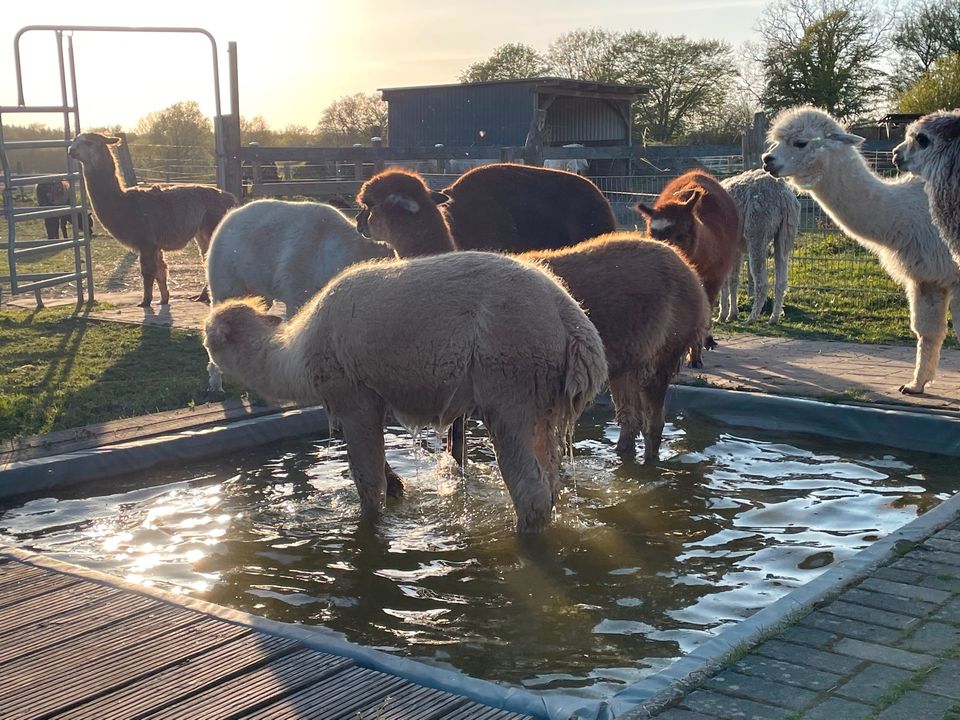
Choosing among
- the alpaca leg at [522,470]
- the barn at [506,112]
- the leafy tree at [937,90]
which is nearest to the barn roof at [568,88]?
the barn at [506,112]

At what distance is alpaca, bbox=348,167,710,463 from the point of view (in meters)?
5.83

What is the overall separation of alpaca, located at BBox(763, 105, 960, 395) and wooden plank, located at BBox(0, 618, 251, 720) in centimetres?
567

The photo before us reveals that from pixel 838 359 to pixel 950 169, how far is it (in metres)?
3.05

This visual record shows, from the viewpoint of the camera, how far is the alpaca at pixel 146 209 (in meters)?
13.2

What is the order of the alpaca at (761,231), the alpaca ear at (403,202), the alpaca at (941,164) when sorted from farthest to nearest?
the alpaca at (761,231)
the alpaca ear at (403,202)
the alpaca at (941,164)

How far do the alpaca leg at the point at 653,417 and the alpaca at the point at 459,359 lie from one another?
1.54m

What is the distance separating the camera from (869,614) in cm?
342

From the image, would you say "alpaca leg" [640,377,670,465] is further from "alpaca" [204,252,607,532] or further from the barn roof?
the barn roof

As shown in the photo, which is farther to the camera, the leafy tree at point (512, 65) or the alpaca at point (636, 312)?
the leafy tree at point (512, 65)

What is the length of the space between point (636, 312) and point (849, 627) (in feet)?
9.30

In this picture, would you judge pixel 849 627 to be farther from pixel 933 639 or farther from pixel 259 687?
pixel 259 687

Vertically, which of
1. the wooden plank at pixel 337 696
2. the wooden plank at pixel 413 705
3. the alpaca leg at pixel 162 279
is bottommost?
the wooden plank at pixel 337 696

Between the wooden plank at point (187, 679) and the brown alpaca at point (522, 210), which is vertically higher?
the brown alpaca at point (522, 210)

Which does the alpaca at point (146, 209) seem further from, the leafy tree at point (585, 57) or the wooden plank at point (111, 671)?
the leafy tree at point (585, 57)
